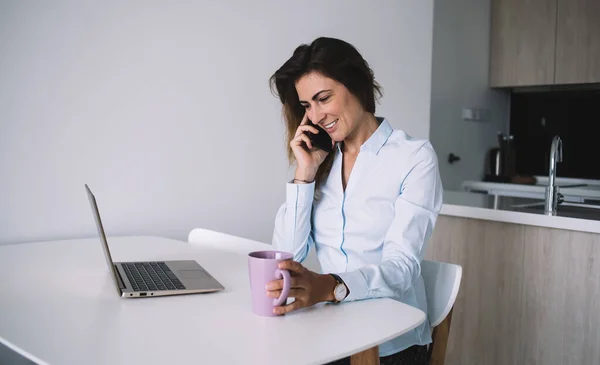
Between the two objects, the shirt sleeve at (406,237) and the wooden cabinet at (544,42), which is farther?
the wooden cabinet at (544,42)

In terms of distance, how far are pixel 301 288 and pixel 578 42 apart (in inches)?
132

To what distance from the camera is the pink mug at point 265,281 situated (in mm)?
962

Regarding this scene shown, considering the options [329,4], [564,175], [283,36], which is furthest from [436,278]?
[564,175]

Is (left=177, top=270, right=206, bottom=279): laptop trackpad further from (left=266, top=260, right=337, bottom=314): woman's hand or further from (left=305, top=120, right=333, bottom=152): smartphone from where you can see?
(left=305, top=120, right=333, bottom=152): smartphone

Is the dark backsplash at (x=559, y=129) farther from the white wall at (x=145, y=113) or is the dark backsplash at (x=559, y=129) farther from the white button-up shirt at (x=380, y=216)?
the white button-up shirt at (x=380, y=216)

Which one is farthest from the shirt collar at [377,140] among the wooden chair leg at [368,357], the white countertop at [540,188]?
the white countertop at [540,188]

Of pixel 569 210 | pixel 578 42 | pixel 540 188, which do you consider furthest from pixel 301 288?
pixel 578 42

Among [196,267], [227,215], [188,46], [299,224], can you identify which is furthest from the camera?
[227,215]

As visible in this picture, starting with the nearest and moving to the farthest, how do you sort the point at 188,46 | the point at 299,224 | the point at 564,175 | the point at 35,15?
the point at 299,224
the point at 35,15
the point at 188,46
the point at 564,175

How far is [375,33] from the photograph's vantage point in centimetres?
282

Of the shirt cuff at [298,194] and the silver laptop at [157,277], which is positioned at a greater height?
the shirt cuff at [298,194]

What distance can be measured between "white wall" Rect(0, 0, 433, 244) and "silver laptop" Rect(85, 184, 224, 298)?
574mm

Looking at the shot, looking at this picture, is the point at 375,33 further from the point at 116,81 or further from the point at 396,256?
the point at 396,256

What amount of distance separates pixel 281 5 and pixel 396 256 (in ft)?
4.86
